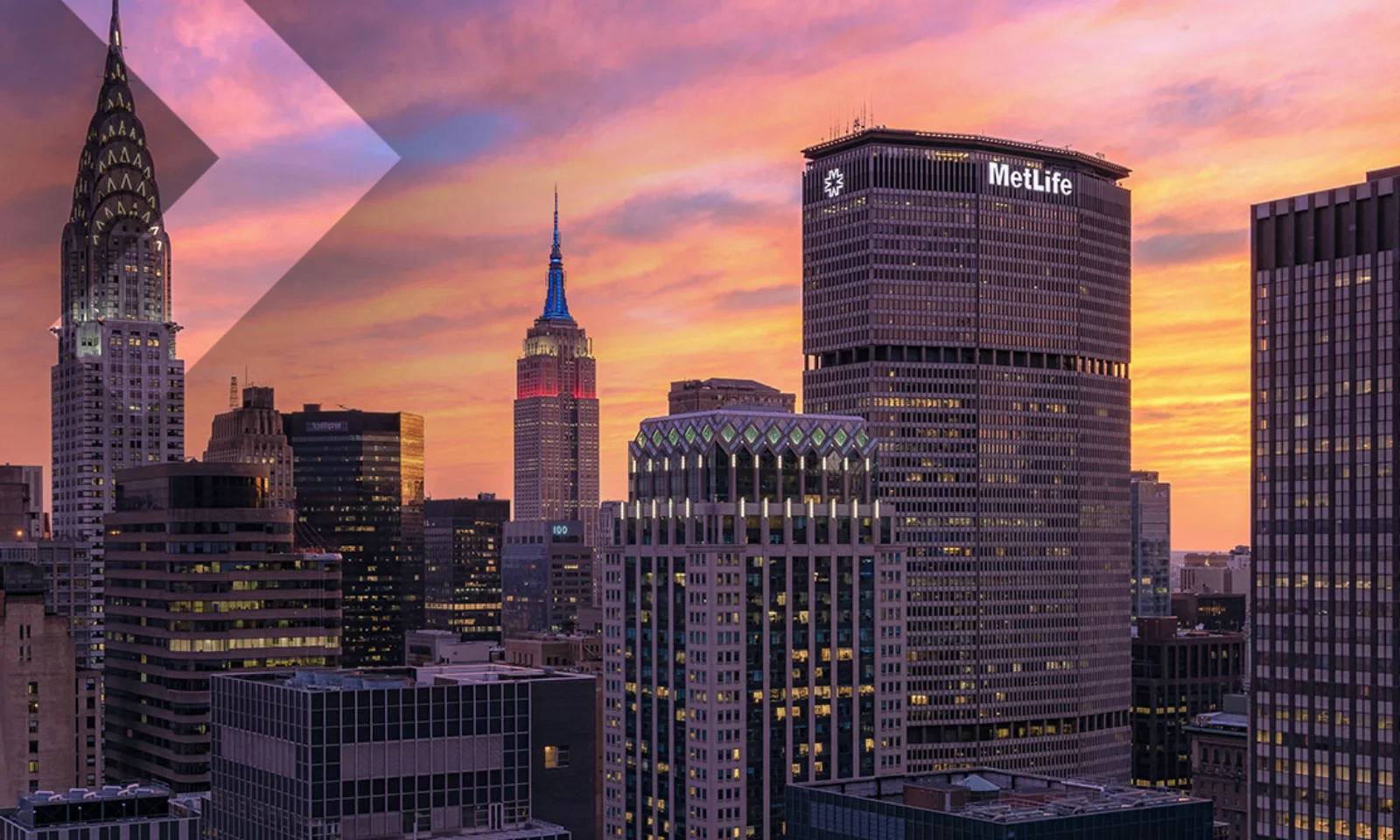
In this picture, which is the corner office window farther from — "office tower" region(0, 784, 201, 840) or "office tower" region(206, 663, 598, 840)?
"office tower" region(0, 784, 201, 840)

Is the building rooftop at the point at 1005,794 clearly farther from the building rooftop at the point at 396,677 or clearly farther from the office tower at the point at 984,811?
the building rooftop at the point at 396,677

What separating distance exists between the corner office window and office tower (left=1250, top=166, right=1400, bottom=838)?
3829 inches

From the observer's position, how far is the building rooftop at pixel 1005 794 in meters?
144

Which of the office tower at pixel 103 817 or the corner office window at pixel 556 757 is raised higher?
the corner office window at pixel 556 757

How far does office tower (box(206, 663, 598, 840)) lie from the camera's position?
11469cm

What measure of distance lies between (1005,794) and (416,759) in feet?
197

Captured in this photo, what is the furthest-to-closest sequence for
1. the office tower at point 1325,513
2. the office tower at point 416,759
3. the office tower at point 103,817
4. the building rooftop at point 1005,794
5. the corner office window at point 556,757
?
the office tower at point 1325,513
the building rooftop at point 1005,794
the office tower at point 103,817
the corner office window at point 556,757
the office tower at point 416,759

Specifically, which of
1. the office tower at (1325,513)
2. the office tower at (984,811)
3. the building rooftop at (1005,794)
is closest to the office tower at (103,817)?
the office tower at (984,811)

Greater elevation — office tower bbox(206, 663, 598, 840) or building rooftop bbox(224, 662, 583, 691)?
building rooftop bbox(224, 662, 583, 691)

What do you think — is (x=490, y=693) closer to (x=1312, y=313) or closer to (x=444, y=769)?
(x=444, y=769)

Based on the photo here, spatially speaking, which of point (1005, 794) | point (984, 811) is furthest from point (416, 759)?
point (1005, 794)

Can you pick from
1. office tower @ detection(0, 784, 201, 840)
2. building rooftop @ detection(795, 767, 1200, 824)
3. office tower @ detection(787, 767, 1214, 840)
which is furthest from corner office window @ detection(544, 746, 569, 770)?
building rooftop @ detection(795, 767, 1200, 824)

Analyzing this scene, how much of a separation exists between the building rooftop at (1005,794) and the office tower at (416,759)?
35475mm

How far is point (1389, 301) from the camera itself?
186250 millimetres
